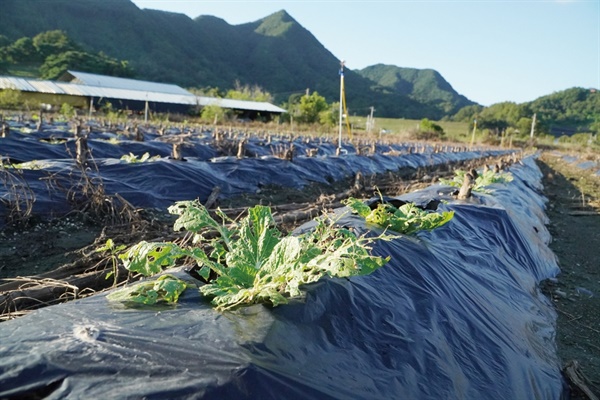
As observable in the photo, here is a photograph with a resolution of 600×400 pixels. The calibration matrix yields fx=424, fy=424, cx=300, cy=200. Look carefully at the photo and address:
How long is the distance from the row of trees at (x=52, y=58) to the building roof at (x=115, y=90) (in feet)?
30.0

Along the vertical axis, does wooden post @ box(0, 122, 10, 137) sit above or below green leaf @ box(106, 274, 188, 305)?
above

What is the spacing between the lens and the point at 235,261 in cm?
220

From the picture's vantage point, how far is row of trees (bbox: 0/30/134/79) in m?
61.3

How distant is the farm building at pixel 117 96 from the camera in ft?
124

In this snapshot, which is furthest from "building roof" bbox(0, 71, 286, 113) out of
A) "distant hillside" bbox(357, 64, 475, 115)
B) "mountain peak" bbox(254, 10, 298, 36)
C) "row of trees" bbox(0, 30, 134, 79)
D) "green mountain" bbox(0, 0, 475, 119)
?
"distant hillside" bbox(357, 64, 475, 115)

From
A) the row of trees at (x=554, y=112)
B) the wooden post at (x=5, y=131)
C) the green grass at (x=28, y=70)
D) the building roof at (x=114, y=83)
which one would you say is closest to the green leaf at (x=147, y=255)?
the wooden post at (x=5, y=131)

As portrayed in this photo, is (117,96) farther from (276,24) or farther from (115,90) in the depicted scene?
(276,24)

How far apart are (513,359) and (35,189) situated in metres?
6.00

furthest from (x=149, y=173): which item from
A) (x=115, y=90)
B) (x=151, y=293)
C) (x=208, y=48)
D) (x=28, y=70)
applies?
(x=208, y=48)

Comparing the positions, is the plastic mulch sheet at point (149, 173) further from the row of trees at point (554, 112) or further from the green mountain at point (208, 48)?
the green mountain at point (208, 48)

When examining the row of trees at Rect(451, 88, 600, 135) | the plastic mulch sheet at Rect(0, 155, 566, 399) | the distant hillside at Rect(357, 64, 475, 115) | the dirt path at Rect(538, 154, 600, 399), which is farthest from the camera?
the distant hillside at Rect(357, 64, 475, 115)

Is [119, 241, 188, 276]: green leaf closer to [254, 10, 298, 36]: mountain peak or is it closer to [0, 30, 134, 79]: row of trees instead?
[0, 30, 134, 79]: row of trees

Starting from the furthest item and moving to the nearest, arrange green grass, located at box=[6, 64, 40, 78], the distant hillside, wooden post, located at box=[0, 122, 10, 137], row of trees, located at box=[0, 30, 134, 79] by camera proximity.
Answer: the distant hillside
row of trees, located at box=[0, 30, 134, 79]
green grass, located at box=[6, 64, 40, 78]
wooden post, located at box=[0, 122, 10, 137]

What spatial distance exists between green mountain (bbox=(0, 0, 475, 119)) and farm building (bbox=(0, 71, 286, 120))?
29.1 metres
